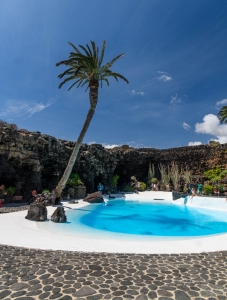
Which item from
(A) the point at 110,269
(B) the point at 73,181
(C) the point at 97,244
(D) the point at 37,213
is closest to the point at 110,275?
(A) the point at 110,269

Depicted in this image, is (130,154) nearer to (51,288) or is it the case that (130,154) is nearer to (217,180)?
(217,180)

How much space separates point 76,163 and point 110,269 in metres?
21.5

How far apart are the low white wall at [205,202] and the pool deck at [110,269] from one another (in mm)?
11412

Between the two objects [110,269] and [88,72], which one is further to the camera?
[88,72]

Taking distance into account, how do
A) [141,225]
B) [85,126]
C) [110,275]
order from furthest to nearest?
1. [85,126]
2. [141,225]
3. [110,275]

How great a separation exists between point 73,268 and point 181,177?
32.7 m

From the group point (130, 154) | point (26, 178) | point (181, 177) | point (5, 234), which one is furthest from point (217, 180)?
point (5, 234)

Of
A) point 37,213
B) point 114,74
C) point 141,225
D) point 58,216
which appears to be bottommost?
point 141,225

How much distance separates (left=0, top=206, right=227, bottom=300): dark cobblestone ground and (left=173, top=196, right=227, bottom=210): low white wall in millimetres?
13109

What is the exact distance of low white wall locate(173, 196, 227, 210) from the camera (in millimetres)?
17361

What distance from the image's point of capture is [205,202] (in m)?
18.9

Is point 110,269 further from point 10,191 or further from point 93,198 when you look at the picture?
point 93,198

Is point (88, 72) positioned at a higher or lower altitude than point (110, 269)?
higher

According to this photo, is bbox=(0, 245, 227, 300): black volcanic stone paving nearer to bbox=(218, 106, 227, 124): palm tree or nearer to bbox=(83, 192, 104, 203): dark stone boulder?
bbox=(83, 192, 104, 203): dark stone boulder
